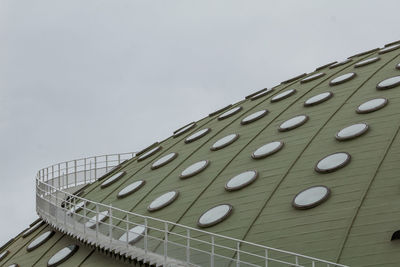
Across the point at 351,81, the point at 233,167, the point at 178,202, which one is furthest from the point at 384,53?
the point at 178,202

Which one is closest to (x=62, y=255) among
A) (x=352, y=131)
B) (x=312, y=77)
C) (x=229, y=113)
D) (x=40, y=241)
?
(x=40, y=241)

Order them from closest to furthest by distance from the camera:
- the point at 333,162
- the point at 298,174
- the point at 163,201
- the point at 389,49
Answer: the point at 333,162 → the point at 298,174 → the point at 163,201 → the point at 389,49

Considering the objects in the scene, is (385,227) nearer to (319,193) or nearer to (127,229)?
(319,193)

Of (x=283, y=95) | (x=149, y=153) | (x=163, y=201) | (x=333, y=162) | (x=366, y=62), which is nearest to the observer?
(x=333, y=162)

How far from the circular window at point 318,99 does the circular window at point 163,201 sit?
6805 mm

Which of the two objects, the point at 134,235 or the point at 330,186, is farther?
the point at 134,235

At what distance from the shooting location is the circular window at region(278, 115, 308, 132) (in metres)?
31.1

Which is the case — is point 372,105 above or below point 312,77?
below

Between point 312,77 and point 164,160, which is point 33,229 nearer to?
point 164,160

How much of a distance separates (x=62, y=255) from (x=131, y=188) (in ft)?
14.7

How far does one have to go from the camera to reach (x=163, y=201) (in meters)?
29.9

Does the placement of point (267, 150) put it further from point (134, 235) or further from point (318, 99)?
point (134, 235)

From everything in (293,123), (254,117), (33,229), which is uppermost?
(254,117)

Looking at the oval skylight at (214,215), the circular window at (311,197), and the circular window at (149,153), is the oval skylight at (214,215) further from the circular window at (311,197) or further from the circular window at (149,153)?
the circular window at (149,153)
